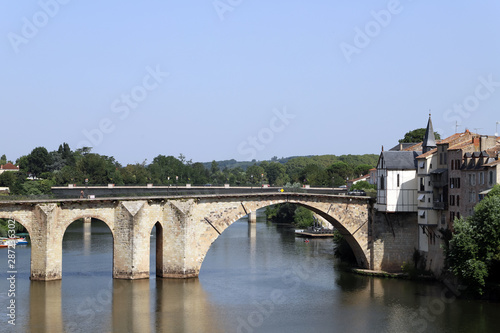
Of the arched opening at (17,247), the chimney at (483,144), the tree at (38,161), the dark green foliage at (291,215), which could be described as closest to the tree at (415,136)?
the dark green foliage at (291,215)

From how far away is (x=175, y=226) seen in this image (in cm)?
6253

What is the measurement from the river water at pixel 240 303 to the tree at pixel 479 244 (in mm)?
2654

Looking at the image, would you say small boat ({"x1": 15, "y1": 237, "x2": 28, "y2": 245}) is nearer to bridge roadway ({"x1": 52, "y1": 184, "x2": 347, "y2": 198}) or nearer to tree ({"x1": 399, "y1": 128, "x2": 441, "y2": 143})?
bridge roadway ({"x1": 52, "y1": 184, "x2": 347, "y2": 198})

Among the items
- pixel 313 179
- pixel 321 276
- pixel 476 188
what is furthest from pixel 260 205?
pixel 313 179

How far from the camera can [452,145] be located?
62406mm

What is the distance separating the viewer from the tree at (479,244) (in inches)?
2008

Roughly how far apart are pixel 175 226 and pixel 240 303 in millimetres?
11323

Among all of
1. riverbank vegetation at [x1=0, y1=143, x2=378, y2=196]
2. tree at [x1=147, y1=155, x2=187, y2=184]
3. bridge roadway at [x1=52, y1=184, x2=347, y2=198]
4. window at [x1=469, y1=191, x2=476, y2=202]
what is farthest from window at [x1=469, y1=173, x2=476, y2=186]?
tree at [x1=147, y1=155, x2=187, y2=184]

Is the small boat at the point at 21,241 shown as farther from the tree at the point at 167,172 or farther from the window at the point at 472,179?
the tree at the point at 167,172

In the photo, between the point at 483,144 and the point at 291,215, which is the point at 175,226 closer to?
the point at 483,144

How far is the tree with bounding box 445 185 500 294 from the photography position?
167ft

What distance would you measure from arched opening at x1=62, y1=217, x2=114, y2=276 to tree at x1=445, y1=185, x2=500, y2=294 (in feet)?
98.7

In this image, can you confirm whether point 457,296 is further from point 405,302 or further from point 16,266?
point 16,266

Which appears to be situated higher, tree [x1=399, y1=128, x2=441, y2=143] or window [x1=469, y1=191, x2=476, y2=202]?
tree [x1=399, y1=128, x2=441, y2=143]
